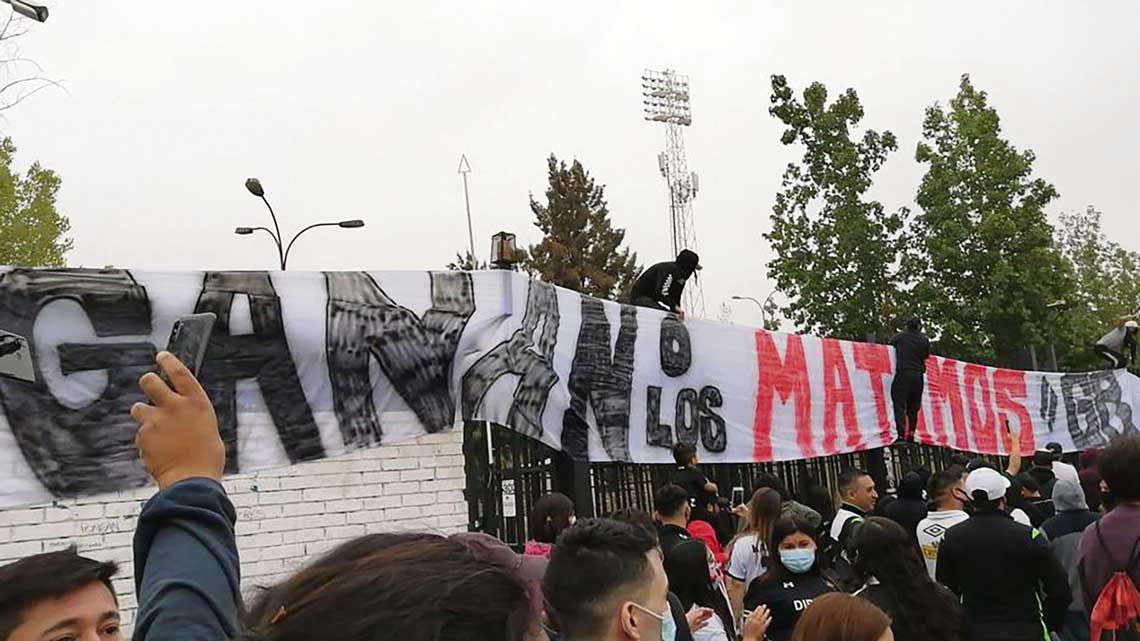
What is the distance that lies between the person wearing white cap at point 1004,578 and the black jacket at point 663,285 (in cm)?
361

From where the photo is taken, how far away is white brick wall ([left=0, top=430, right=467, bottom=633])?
5.10 m

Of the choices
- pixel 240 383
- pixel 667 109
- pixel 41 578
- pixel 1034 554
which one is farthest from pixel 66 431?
pixel 667 109

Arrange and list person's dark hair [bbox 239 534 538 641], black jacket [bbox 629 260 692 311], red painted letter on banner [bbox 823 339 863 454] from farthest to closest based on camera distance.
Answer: red painted letter on banner [bbox 823 339 863 454] < black jacket [bbox 629 260 692 311] < person's dark hair [bbox 239 534 538 641]

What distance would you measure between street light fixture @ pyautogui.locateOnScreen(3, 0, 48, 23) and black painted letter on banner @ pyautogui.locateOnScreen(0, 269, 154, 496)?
2.85m

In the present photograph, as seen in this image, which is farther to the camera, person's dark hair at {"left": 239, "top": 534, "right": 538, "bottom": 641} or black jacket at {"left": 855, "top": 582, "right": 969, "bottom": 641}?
black jacket at {"left": 855, "top": 582, "right": 969, "bottom": 641}

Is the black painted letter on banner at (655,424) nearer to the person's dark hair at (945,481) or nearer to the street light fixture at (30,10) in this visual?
the person's dark hair at (945,481)

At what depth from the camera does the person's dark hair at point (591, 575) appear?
268 centimetres

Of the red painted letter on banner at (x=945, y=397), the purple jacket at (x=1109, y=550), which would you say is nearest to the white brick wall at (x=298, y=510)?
the purple jacket at (x=1109, y=550)

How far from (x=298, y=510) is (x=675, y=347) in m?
3.11

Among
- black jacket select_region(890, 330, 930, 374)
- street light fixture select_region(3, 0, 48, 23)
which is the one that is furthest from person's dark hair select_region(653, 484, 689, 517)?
black jacket select_region(890, 330, 930, 374)

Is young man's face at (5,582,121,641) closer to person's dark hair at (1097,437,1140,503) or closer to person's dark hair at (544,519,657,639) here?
person's dark hair at (544,519,657,639)

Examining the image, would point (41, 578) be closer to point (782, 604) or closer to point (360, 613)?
point (360, 613)

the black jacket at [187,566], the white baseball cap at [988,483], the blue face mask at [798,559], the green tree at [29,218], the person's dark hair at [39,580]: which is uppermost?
the green tree at [29,218]

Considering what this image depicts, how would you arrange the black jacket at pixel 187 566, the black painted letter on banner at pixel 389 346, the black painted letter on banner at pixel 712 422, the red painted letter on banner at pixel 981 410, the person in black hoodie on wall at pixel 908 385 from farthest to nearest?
1. the red painted letter on banner at pixel 981 410
2. the person in black hoodie on wall at pixel 908 385
3. the black painted letter on banner at pixel 712 422
4. the black painted letter on banner at pixel 389 346
5. the black jacket at pixel 187 566
